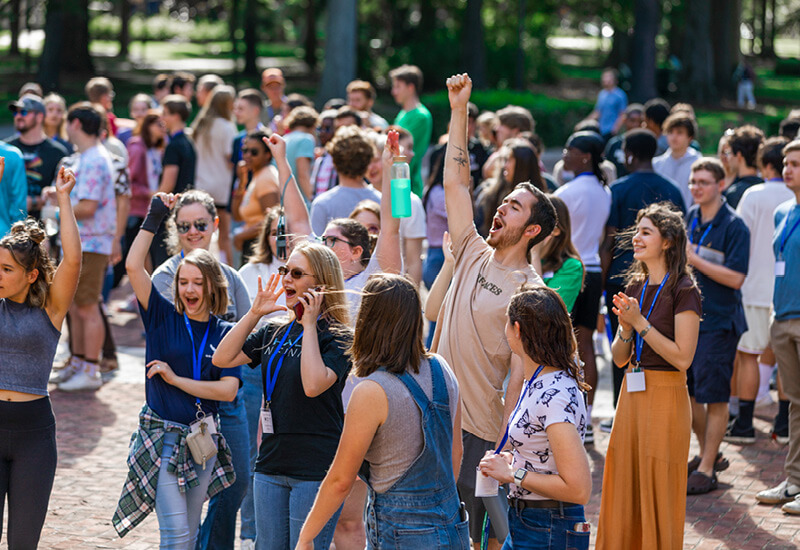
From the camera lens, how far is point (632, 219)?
786cm

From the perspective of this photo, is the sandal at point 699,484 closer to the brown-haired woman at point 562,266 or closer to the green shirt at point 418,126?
the brown-haired woman at point 562,266

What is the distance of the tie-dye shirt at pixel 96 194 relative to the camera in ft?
28.9

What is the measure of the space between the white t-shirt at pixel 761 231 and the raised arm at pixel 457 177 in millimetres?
3153

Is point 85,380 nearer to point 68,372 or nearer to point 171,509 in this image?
point 68,372

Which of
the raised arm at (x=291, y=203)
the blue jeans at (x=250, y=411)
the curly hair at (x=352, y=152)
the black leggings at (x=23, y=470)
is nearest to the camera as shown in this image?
the black leggings at (x=23, y=470)

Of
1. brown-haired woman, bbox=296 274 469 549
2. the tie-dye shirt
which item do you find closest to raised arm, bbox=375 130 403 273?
brown-haired woman, bbox=296 274 469 549

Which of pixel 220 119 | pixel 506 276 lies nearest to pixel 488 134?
pixel 220 119

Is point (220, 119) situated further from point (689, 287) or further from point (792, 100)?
point (792, 100)

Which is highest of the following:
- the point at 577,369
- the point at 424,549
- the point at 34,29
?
the point at 34,29

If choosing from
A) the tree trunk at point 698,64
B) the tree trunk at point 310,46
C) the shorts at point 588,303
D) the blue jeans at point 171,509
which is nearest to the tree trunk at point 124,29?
the tree trunk at point 310,46

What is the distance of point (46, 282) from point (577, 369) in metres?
2.62

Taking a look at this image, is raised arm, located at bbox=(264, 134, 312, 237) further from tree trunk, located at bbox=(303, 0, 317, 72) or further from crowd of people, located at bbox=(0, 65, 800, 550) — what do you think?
tree trunk, located at bbox=(303, 0, 317, 72)

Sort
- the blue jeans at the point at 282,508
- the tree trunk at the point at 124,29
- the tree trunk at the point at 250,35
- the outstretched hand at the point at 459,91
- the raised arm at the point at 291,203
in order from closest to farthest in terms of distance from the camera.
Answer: the blue jeans at the point at 282,508
the outstretched hand at the point at 459,91
the raised arm at the point at 291,203
the tree trunk at the point at 250,35
the tree trunk at the point at 124,29

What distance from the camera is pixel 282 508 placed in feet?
14.6
